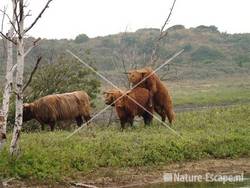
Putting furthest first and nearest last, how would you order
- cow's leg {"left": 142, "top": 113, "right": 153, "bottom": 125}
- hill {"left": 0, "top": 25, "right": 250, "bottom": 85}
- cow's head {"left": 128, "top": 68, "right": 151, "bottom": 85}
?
hill {"left": 0, "top": 25, "right": 250, "bottom": 85}, cow's leg {"left": 142, "top": 113, "right": 153, "bottom": 125}, cow's head {"left": 128, "top": 68, "right": 151, "bottom": 85}

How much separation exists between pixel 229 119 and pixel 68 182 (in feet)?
30.9

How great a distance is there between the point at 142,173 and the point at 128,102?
440 cm

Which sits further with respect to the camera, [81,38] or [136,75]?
[81,38]

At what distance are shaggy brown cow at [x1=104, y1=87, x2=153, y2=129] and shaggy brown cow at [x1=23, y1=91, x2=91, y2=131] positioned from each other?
Answer: 1.39 m

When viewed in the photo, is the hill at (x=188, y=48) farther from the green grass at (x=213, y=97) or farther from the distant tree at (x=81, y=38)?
the green grass at (x=213, y=97)

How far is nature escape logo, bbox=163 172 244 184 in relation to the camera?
667 inches

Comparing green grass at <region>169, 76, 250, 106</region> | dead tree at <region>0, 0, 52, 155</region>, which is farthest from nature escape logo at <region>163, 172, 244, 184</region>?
green grass at <region>169, 76, 250, 106</region>

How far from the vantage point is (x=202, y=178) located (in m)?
17.3

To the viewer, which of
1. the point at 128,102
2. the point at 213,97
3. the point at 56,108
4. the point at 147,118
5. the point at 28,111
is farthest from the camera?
the point at 213,97

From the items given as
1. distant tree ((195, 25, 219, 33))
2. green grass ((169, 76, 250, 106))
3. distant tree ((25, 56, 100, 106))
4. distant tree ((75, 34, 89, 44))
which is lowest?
green grass ((169, 76, 250, 106))

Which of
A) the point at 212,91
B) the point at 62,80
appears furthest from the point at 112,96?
the point at 212,91

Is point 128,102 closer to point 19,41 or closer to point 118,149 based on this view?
point 118,149

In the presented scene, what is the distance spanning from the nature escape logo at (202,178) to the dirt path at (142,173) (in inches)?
9.3

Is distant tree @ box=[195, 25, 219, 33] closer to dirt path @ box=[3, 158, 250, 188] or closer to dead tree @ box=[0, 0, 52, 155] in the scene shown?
dirt path @ box=[3, 158, 250, 188]
